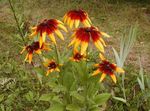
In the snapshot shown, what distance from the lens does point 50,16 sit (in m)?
5.30

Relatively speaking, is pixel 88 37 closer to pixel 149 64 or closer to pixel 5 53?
pixel 149 64

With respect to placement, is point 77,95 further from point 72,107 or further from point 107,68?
point 107,68

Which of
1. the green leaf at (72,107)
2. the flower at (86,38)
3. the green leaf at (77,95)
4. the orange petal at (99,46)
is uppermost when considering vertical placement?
the flower at (86,38)

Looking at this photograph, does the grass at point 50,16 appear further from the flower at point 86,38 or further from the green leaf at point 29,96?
the flower at point 86,38

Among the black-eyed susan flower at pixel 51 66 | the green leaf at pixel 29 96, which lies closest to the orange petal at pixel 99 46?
the black-eyed susan flower at pixel 51 66

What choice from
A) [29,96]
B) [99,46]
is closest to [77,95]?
[99,46]

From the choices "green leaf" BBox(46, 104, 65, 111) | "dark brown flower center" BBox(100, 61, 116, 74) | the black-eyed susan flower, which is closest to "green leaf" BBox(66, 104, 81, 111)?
"green leaf" BBox(46, 104, 65, 111)

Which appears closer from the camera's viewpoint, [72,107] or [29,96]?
[72,107]

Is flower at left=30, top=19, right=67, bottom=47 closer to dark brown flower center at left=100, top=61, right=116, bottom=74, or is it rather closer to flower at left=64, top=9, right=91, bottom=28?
flower at left=64, top=9, right=91, bottom=28

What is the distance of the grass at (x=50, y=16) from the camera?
376 centimetres

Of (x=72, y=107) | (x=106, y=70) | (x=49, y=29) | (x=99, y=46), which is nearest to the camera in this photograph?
(x=99, y=46)

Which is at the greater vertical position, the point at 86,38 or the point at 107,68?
the point at 86,38

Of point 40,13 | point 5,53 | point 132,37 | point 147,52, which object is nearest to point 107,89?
point 132,37

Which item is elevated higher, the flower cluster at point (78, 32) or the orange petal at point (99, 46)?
the flower cluster at point (78, 32)
